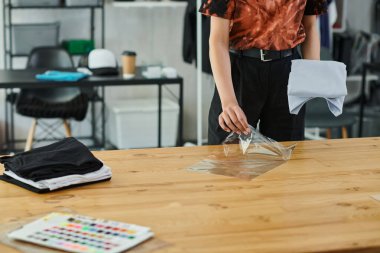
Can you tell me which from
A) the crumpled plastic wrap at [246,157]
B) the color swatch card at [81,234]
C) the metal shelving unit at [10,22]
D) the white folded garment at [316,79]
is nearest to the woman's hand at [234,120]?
the crumpled plastic wrap at [246,157]

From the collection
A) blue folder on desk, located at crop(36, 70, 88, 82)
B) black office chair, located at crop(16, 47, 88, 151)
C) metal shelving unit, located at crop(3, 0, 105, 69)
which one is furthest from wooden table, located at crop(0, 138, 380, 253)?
metal shelving unit, located at crop(3, 0, 105, 69)

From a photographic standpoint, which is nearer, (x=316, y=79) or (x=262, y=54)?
(x=316, y=79)

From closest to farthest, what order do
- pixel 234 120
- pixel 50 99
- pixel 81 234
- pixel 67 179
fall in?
pixel 81 234
pixel 67 179
pixel 234 120
pixel 50 99

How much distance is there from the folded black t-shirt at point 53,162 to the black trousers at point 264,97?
784mm

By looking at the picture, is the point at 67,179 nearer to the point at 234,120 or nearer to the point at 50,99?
the point at 234,120

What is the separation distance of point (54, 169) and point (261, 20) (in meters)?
1.01

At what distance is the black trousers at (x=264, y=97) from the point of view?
2.72m

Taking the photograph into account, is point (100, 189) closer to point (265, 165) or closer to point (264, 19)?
point (265, 165)

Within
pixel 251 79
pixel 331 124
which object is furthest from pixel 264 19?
pixel 331 124

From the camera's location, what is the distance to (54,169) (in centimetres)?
197

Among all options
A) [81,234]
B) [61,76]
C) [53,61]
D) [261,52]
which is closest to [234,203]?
[81,234]

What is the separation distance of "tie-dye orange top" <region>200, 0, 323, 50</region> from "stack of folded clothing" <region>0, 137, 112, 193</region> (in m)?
0.77

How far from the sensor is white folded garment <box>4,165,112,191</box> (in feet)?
6.32

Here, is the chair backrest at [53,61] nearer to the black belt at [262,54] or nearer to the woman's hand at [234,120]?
the black belt at [262,54]
